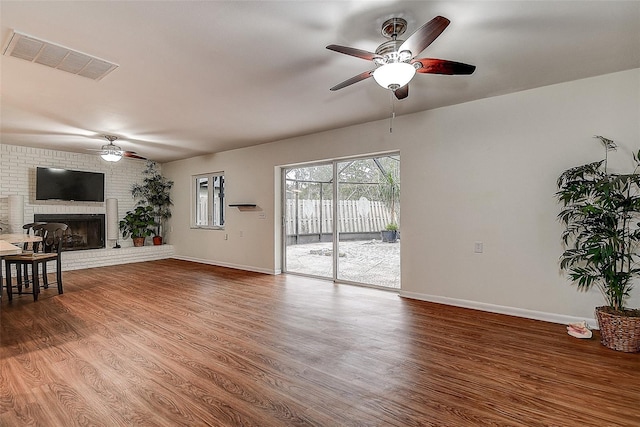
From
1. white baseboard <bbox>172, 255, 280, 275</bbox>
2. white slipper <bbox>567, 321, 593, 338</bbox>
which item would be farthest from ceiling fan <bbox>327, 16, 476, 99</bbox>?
white baseboard <bbox>172, 255, 280, 275</bbox>

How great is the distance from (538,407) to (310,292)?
3050 millimetres

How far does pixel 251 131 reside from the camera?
511cm

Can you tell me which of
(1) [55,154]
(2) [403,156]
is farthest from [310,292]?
(1) [55,154]

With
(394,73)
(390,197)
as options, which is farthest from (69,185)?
(394,73)

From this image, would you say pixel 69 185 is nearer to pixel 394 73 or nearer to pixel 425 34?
pixel 394 73

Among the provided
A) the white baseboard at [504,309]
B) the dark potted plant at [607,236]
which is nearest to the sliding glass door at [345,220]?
the white baseboard at [504,309]

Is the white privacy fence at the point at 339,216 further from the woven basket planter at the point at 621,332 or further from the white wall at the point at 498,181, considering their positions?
the woven basket planter at the point at 621,332

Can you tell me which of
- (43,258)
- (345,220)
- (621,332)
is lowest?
(621,332)

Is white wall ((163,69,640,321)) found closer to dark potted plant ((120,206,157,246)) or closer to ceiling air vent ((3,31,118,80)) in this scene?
ceiling air vent ((3,31,118,80))

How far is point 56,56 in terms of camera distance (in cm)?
259

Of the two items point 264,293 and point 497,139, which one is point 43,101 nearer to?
point 264,293

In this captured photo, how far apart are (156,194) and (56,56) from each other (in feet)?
18.8

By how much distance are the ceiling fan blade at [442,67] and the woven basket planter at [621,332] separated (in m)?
2.38

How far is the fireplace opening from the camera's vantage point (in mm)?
6609
